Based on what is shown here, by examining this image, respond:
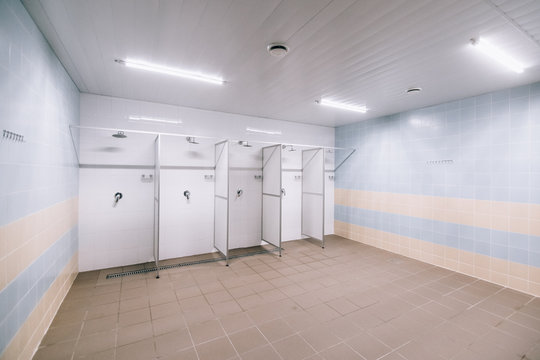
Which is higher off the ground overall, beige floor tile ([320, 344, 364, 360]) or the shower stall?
the shower stall

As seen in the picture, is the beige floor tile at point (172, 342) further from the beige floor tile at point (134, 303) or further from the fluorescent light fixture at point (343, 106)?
the fluorescent light fixture at point (343, 106)

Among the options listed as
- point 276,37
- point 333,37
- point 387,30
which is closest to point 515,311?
point 387,30

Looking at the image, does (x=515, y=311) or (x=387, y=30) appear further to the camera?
(x=515, y=311)

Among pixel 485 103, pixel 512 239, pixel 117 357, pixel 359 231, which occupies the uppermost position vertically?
pixel 485 103

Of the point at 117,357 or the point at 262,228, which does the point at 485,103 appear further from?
the point at 117,357

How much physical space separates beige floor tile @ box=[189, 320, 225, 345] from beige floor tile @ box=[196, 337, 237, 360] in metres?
0.07

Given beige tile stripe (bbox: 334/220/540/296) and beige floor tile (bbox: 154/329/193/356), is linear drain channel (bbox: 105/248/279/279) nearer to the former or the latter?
beige floor tile (bbox: 154/329/193/356)

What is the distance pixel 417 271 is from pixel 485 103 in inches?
110

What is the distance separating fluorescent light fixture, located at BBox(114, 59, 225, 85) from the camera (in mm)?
2773

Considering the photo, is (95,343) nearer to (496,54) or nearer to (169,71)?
(169,71)

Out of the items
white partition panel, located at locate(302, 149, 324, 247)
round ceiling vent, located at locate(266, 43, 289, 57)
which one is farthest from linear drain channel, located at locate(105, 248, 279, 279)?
round ceiling vent, located at locate(266, 43, 289, 57)

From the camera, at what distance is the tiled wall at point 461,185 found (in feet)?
11.0

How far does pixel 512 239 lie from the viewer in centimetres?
347

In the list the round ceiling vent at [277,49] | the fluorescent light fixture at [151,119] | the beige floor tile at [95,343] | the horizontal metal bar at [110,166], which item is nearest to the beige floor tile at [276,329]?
the beige floor tile at [95,343]
